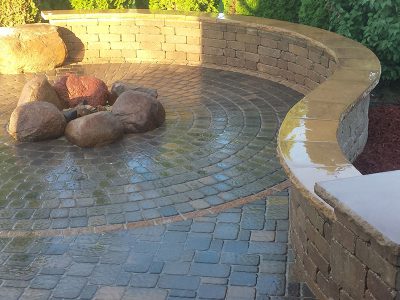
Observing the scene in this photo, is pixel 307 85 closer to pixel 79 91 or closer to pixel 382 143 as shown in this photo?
pixel 382 143

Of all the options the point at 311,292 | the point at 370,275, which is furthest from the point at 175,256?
the point at 370,275

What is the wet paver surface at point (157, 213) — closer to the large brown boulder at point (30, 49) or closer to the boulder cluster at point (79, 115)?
the boulder cluster at point (79, 115)

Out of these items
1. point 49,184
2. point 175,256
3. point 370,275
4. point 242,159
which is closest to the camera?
point 370,275

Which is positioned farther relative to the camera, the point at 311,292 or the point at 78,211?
the point at 78,211

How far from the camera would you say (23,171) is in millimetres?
5203

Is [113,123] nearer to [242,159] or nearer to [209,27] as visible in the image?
[242,159]

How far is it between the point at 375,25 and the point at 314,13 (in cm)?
149

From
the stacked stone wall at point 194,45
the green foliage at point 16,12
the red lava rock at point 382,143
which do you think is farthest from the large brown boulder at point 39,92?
the red lava rock at point 382,143

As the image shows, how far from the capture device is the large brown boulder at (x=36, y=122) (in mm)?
5820

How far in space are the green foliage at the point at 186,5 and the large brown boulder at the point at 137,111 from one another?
3731 mm

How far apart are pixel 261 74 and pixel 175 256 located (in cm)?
470

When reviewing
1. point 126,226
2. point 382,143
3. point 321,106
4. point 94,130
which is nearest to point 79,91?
point 94,130

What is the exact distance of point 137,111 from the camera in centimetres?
600

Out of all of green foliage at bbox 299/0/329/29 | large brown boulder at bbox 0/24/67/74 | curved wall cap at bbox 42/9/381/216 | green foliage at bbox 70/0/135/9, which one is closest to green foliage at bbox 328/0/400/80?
curved wall cap at bbox 42/9/381/216
